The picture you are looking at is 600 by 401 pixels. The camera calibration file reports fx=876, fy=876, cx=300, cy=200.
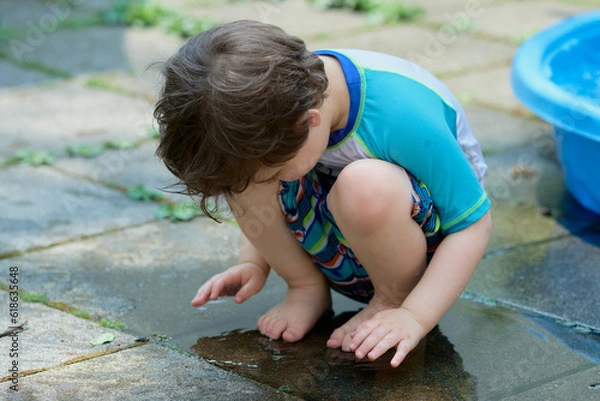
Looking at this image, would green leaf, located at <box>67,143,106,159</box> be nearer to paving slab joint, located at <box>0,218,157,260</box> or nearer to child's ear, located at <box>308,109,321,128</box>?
paving slab joint, located at <box>0,218,157,260</box>

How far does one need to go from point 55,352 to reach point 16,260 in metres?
0.57

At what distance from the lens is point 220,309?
206 cm

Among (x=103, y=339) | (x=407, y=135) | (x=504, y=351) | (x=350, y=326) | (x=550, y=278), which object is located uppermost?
(x=407, y=135)

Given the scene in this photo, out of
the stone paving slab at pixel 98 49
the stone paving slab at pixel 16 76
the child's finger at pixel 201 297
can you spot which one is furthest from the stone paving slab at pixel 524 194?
the stone paving slab at pixel 16 76

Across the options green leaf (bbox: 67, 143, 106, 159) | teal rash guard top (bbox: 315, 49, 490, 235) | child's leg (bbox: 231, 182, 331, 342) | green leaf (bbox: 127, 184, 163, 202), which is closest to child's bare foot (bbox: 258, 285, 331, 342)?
child's leg (bbox: 231, 182, 331, 342)

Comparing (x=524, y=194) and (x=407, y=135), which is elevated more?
(x=407, y=135)

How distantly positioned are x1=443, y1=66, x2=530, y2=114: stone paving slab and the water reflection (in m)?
1.95

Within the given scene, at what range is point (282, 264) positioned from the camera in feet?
6.44

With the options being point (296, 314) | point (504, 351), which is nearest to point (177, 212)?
point (296, 314)

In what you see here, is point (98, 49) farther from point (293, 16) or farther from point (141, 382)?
point (141, 382)

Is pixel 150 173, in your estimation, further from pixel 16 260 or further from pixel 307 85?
pixel 307 85

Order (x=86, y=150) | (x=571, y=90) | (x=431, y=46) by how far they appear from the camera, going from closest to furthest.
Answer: (x=571, y=90)
(x=86, y=150)
(x=431, y=46)

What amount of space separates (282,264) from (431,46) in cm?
270

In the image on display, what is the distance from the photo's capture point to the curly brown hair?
1.53 metres
